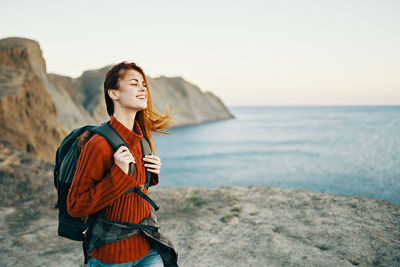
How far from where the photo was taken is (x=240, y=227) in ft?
19.6

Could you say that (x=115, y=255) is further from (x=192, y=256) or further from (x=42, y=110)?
(x=42, y=110)

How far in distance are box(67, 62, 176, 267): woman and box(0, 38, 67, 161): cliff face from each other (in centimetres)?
1017

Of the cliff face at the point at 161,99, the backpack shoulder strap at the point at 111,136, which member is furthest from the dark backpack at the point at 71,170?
the cliff face at the point at 161,99

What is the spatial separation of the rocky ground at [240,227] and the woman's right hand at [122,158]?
→ 11.4ft

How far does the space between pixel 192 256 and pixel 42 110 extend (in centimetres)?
1064

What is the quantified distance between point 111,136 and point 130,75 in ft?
1.49

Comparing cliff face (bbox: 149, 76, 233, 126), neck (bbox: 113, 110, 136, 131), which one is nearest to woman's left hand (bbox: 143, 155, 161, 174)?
neck (bbox: 113, 110, 136, 131)

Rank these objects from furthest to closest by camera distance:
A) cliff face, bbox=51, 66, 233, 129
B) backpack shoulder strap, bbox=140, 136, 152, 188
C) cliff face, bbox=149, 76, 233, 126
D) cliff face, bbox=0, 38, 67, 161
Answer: cliff face, bbox=149, 76, 233, 126
cliff face, bbox=51, 66, 233, 129
cliff face, bbox=0, 38, 67, 161
backpack shoulder strap, bbox=140, 136, 152, 188

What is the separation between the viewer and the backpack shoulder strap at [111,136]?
1.80m

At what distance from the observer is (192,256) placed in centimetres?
495

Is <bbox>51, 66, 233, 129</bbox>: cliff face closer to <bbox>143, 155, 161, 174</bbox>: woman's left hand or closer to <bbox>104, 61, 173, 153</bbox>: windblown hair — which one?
<bbox>104, 61, 173, 153</bbox>: windblown hair

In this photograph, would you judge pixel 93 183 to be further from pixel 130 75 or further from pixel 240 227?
pixel 240 227

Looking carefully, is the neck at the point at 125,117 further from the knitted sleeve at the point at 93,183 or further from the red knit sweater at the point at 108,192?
the knitted sleeve at the point at 93,183

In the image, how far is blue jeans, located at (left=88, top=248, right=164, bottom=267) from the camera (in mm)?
1841
